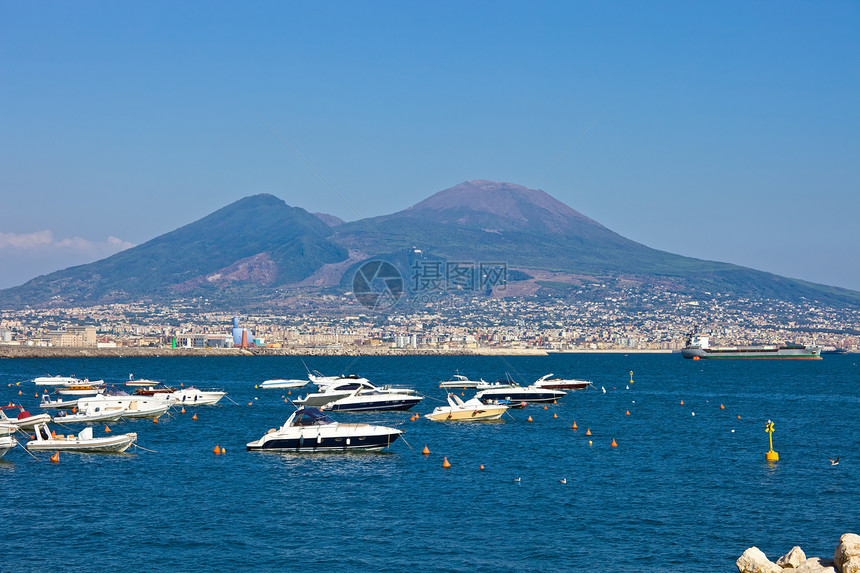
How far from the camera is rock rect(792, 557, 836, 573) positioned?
23.4 meters

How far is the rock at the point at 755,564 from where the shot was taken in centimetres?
2408

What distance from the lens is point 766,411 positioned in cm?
7812

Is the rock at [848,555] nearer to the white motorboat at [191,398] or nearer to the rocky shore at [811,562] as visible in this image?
the rocky shore at [811,562]

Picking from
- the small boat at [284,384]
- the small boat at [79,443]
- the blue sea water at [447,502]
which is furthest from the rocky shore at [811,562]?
the small boat at [284,384]

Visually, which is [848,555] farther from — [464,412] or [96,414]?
[96,414]

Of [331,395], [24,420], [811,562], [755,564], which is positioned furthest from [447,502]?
[331,395]

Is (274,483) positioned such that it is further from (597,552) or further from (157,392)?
(157,392)

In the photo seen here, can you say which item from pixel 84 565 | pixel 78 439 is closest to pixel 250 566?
pixel 84 565

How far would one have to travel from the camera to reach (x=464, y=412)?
65125 mm

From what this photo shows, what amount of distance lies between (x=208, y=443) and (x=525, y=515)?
27.2 meters

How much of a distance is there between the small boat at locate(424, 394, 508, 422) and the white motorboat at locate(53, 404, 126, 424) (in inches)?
913

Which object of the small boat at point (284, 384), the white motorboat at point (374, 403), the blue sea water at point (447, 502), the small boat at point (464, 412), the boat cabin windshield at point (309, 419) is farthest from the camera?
the small boat at point (284, 384)

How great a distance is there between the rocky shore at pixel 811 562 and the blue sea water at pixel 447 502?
2321 millimetres

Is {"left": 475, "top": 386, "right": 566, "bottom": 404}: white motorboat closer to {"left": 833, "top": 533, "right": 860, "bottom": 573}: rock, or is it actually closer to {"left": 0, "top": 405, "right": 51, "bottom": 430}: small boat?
{"left": 0, "top": 405, "right": 51, "bottom": 430}: small boat
